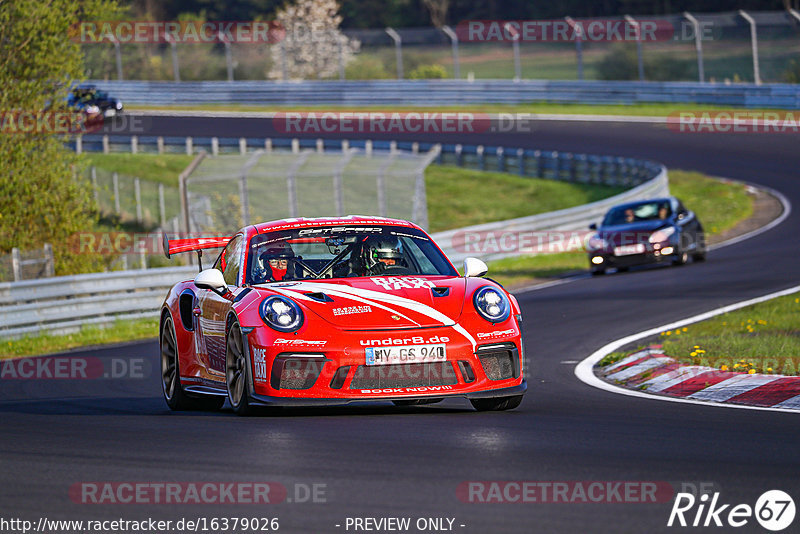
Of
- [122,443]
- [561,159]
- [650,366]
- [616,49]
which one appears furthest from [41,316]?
[616,49]

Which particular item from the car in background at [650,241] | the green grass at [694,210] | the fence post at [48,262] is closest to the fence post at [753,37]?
the green grass at [694,210]

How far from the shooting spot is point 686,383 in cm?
983

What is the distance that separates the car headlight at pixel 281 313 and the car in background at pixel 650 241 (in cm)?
1508

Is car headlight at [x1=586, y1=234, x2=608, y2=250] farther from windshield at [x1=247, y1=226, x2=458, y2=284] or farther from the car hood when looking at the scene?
the car hood

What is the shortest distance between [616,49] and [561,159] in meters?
13.6

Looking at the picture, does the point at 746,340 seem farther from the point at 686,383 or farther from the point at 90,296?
the point at 90,296

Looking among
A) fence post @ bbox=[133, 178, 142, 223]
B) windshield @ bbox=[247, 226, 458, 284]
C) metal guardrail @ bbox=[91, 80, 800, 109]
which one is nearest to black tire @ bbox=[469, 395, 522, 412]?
windshield @ bbox=[247, 226, 458, 284]

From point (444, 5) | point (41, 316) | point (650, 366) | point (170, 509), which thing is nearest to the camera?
point (170, 509)

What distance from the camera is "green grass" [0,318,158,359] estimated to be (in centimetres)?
1706

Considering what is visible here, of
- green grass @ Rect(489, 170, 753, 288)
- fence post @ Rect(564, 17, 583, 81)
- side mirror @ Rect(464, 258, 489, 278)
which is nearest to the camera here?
side mirror @ Rect(464, 258, 489, 278)

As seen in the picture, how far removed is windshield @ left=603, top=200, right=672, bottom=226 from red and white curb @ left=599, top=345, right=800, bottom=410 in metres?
11.6

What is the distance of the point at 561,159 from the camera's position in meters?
39.0

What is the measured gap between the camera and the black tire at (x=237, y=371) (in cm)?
809

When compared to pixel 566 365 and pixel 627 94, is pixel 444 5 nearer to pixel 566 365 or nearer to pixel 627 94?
pixel 627 94
